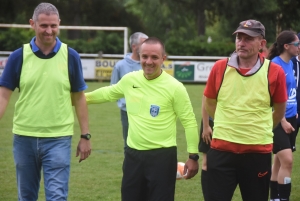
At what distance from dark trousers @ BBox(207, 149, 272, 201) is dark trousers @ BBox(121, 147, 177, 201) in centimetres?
35

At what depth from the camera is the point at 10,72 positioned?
5590 mm

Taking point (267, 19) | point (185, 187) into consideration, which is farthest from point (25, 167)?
point (267, 19)

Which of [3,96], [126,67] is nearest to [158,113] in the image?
[3,96]

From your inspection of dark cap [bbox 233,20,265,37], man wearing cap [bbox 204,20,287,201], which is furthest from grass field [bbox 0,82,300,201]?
dark cap [bbox 233,20,265,37]

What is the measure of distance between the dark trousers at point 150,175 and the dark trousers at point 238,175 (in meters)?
0.35

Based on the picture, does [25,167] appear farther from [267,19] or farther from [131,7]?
[131,7]

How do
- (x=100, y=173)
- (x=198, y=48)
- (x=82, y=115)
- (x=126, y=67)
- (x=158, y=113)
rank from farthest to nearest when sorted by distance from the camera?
(x=198, y=48), (x=100, y=173), (x=126, y=67), (x=82, y=115), (x=158, y=113)

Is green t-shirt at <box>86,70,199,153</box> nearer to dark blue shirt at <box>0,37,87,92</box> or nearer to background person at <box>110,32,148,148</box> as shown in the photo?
dark blue shirt at <box>0,37,87,92</box>

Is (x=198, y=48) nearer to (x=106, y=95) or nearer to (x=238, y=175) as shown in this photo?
(x=106, y=95)

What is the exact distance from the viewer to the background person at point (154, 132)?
561cm

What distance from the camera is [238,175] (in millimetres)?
5691

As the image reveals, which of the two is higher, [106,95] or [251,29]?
[251,29]

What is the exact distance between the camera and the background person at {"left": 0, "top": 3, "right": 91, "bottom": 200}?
5539 mm

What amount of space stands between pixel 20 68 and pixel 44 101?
333 mm
